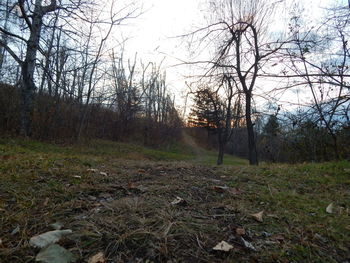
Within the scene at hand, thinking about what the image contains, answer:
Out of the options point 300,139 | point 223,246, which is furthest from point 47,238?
point 300,139

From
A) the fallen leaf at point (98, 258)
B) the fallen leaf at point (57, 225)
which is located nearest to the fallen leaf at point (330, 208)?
the fallen leaf at point (98, 258)

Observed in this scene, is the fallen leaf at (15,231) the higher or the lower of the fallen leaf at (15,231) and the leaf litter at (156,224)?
the lower

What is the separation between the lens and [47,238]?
1.02 metres

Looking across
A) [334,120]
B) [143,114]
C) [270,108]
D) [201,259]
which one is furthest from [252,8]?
[143,114]

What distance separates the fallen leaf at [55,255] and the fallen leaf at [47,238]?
0.05 meters

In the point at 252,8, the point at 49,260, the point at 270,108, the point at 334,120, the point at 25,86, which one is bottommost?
the point at 49,260

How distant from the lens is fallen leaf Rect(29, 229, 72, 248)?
99 cm

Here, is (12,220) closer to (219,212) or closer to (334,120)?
(219,212)

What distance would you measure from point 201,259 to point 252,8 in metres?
8.45

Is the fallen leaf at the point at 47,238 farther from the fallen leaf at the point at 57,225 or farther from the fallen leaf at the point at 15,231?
the fallen leaf at the point at 15,231

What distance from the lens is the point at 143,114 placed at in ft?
68.7

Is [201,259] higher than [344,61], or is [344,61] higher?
[344,61]

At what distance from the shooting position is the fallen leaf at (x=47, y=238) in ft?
3.24

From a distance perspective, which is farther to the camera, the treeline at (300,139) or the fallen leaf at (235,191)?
the treeline at (300,139)
